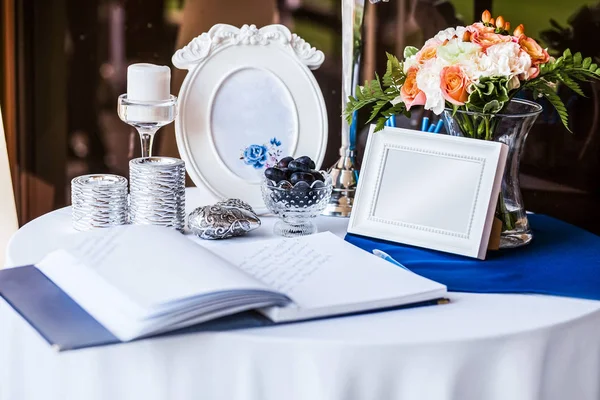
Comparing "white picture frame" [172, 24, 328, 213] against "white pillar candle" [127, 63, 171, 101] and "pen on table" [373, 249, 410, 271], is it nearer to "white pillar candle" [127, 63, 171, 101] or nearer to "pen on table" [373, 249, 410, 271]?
"white pillar candle" [127, 63, 171, 101]

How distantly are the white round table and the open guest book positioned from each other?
0.03m

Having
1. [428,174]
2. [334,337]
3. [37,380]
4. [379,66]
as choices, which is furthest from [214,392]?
[379,66]

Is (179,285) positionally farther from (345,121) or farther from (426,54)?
(345,121)

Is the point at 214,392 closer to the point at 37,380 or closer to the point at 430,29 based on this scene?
the point at 37,380

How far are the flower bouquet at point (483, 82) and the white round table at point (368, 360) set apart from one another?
12.6 inches

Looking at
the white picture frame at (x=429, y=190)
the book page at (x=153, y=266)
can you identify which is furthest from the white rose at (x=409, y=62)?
the book page at (x=153, y=266)

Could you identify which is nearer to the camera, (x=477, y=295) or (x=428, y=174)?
(x=477, y=295)

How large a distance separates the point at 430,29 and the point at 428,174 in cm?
116

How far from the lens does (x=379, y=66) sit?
2.56m

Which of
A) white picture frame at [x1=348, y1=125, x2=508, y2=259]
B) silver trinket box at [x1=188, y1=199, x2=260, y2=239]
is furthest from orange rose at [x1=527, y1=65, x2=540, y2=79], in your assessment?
silver trinket box at [x1=188, y1=199, x2=260, y2=239]

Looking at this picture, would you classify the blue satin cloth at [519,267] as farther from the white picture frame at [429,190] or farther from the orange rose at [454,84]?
the orange rose at [454,84]

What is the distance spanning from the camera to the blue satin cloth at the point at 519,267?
129cm

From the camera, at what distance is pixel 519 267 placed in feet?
4.49

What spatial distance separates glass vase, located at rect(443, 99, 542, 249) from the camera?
4.70 ft
